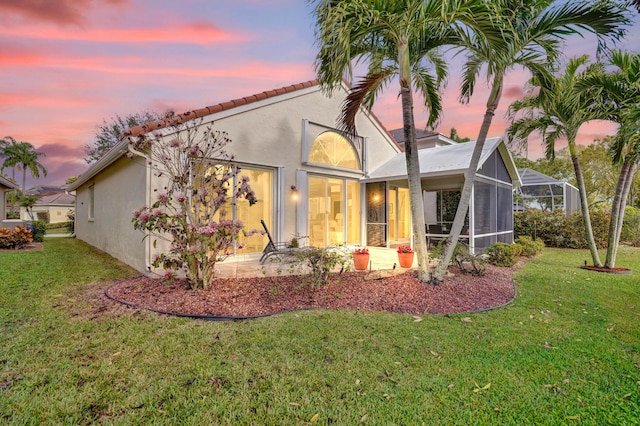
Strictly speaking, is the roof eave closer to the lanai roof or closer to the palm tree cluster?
the palm tree cluster

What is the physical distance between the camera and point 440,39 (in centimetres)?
587

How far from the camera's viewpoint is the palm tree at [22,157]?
3250 cm

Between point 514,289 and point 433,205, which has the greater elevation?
point 433,205

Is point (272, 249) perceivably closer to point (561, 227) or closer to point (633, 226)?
point (561, 227)

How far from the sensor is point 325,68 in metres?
5.98

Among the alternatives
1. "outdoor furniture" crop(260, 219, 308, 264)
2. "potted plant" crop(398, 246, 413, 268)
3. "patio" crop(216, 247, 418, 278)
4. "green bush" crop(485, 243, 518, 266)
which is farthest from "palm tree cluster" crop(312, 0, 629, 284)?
"green bush" crop(485, 243, 518, 266)

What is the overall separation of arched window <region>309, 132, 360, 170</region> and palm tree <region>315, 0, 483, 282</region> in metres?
3.55

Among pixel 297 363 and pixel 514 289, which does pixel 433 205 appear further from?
pixel 297 363

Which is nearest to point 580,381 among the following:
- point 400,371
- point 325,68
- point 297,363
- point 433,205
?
point 400,371

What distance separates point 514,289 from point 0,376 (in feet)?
24.1

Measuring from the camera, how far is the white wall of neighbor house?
741cm

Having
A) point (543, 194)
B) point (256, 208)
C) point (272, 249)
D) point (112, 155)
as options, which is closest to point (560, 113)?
point (272, 249)

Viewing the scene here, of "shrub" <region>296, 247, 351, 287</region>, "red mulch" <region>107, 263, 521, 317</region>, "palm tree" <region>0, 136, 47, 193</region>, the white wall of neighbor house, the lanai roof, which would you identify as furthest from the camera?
"palm tree" <region>0, 136, 47, 193</region>

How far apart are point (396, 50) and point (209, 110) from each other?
4.70 meters
